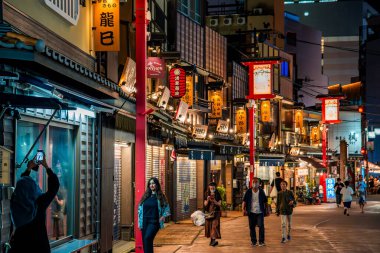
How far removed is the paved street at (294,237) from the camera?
19.3 meters

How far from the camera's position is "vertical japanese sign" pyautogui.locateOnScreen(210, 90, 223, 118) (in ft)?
118

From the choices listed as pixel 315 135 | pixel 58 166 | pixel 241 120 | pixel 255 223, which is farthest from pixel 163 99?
pixel 315 135

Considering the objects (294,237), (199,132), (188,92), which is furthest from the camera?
(199,132)

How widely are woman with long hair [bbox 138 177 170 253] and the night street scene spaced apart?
0.08 feet

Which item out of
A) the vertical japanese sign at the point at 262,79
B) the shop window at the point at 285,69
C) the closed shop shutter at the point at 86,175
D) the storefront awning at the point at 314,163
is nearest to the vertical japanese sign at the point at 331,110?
the storefront awning at the point at 314,163

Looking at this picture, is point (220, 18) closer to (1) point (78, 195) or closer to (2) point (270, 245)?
(2) point (270, 245)

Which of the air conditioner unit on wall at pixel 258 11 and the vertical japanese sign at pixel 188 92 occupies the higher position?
the air conditioner unit on wall at pixel 258 11

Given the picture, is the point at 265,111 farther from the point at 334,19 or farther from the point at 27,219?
the point at 334,19

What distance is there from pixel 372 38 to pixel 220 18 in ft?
152

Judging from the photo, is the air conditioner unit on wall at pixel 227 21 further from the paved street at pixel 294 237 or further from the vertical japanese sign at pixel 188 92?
the paved street at pixel 294 237

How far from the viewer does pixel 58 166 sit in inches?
565

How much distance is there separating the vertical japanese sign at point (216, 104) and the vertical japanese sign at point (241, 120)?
5.48 meters

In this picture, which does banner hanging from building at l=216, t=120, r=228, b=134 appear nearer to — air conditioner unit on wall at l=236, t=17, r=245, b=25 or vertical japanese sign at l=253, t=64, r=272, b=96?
vertical japanese sign at l=253, t=64, r=272, b=96

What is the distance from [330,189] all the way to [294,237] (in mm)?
28746
